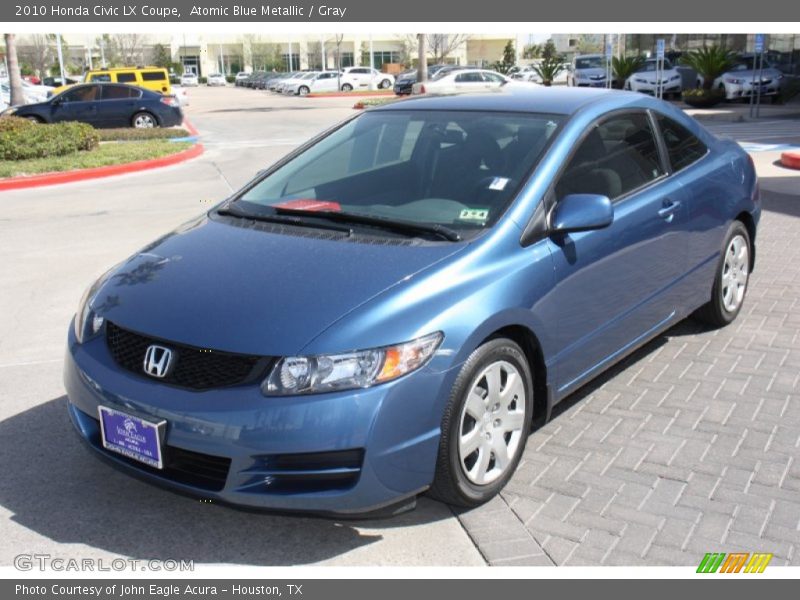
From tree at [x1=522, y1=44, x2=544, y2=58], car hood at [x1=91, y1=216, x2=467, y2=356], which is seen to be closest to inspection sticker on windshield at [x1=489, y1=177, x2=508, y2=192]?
car hood at [x1=91, y1=216, x2=467, y2=356]

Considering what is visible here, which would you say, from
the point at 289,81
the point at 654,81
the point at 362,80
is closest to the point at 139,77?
the point at 654,81

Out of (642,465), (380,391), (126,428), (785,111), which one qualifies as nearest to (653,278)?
(642,465)

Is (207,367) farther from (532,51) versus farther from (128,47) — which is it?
(532,51)

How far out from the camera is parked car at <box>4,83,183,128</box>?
75.6 feet

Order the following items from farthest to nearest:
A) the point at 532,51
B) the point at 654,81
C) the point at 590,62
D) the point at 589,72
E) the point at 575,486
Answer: the point at 532,51, the point at 590,62, the point at 589,72, the point at 654,81, the point at 575,486

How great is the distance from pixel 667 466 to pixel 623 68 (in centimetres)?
3316

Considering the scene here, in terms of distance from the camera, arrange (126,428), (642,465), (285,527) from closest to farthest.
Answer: (126,428)
(285,527)
(642,465)

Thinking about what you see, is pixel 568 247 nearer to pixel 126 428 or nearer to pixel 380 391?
pixel 380 391

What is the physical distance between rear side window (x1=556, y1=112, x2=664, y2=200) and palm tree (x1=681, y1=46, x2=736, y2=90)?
2734cm

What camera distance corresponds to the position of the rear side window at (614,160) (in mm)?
4270

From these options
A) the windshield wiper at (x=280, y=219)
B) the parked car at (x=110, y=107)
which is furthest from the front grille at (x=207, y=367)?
the parked car at (x=110, y=107)

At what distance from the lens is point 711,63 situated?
29.8 meters

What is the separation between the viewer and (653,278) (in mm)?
4734

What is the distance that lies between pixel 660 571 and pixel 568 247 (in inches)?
59.7
